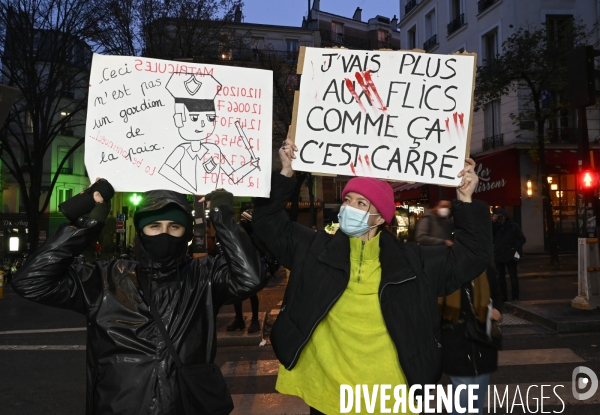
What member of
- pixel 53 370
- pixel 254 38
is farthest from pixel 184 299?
pixel 254 38

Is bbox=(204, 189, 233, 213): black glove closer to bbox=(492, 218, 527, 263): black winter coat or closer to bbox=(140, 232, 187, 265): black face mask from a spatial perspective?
bbox=(140, 232, 187, 265): black face mask

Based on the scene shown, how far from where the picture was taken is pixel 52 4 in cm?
1980

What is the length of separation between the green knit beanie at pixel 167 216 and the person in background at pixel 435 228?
2101mm

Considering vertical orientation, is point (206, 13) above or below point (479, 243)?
above

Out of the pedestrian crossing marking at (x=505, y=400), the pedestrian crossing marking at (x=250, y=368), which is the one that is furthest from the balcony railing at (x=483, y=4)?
the pedestrian crossing marking at (x=505, y=400)

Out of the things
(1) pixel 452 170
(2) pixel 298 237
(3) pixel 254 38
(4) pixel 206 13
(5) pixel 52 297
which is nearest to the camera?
(5) pixel 52 297

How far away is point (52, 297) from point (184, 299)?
584 millimetres

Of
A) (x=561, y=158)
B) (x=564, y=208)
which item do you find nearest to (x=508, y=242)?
(x=561, y=158)

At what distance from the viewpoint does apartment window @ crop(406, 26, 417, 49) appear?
33594mm

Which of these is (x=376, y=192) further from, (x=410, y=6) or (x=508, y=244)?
(x=410, y=6)

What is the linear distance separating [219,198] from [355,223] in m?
0.73

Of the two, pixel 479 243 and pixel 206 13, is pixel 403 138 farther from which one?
pixel 206 13

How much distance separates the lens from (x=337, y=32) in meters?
56.2

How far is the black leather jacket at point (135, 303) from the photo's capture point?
2.28 m
